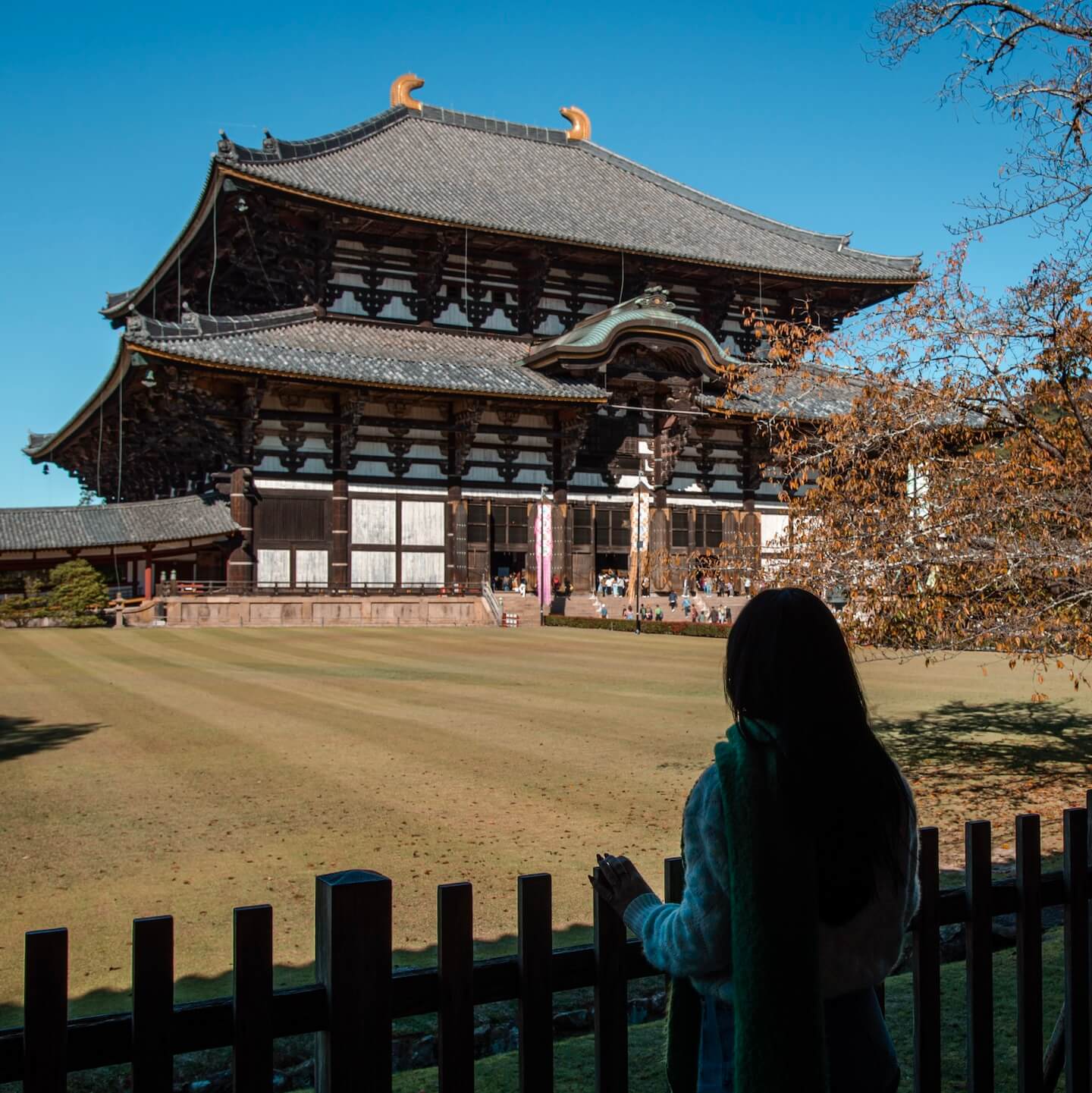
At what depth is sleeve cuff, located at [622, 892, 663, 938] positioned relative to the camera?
107 inches

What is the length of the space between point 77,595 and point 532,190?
2244cm

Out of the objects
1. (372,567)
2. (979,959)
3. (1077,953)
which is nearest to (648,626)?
(372,567)

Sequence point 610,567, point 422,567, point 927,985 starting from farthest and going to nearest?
point 610,567 → point 422,567 → point 927,985

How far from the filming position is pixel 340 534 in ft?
112

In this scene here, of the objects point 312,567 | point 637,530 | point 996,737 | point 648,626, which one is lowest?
point 996,737

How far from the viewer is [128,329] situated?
2925cm

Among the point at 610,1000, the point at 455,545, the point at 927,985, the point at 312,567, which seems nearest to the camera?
the point at 610,1000

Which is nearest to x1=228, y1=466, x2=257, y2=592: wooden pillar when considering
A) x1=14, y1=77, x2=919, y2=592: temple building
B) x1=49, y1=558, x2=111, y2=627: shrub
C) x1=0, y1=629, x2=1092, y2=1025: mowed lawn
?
x1=14, y1=77, x2=919, y2=592: temple building

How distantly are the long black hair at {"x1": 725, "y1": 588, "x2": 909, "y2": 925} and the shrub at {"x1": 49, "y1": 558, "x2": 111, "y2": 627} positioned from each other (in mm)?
28797

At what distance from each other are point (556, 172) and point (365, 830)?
3988 centimetres

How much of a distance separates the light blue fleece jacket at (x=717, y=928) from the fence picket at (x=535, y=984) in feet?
0.89

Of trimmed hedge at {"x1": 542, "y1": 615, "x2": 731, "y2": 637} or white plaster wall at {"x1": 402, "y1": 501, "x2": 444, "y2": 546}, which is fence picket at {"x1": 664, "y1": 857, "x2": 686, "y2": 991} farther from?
white plaster wall at {"x1": 402, "y1": 501, "x2": 444, "y2": 546}

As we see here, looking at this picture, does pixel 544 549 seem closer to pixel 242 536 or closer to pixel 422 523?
pixel 422 523

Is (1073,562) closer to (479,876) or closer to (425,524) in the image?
(479,876)
